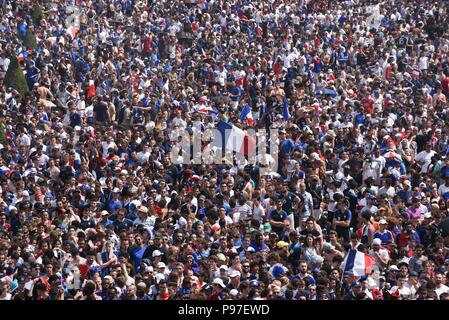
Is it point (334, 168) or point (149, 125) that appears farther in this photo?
point (149, 125)

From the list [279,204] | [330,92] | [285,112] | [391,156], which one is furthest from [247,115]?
[279,204]

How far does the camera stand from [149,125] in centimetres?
2347

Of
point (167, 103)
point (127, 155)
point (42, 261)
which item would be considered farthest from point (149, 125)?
point (42, 261)

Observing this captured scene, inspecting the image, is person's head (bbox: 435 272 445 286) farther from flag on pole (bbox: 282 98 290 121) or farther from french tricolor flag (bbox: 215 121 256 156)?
flag on pole (bbox: 282 98 290 121)

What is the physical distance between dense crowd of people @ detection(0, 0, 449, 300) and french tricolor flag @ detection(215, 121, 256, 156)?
0.62 metres

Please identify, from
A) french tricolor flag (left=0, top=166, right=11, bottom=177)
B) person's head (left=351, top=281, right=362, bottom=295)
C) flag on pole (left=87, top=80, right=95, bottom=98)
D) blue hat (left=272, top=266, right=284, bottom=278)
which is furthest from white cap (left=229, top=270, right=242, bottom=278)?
flag on pole (left=87, top=80, right=95, bottom=98)

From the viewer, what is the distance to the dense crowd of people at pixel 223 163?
14.2 metres

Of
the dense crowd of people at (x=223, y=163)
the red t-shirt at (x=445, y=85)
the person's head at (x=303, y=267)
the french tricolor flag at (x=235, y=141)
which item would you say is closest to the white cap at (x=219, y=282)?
the dense crowd of people at (x=223, y=163)

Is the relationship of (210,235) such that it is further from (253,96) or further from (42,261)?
(253,96)

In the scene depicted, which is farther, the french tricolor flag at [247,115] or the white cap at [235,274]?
the french tricolor flag at [247,115]

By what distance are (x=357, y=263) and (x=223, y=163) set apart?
5966mm

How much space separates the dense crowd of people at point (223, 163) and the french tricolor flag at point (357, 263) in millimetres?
64

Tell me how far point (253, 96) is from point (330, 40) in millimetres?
7158

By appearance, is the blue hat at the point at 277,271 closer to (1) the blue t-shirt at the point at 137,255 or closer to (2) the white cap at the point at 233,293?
(2) the white cap at the point at 233,293
